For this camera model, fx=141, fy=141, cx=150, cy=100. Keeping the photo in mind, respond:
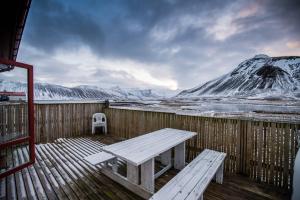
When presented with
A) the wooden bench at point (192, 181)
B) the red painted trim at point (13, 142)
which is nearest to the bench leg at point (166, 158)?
the wooden bench at point (192, 181)

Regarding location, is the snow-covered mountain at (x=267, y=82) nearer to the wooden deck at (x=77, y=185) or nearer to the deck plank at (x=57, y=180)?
the wooden deck at (x=77, y=185)

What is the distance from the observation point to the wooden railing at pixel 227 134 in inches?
116

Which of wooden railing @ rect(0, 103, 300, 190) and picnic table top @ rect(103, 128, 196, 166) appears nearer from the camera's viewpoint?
picnic table top @ rect(103, 128, 196, 166)

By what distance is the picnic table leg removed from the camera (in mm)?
3652

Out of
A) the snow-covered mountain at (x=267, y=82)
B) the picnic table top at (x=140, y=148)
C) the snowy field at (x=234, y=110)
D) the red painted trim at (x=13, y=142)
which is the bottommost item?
the snowy field at (x=234, y=110)

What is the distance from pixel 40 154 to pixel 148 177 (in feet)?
12.8

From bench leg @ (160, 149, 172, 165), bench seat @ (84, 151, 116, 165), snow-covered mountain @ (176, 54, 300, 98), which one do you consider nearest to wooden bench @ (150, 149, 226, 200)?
bench leg @ (160, 149, 172, 165)

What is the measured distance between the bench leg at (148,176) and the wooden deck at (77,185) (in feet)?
1.00

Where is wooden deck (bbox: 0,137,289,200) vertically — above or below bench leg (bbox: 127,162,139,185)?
below

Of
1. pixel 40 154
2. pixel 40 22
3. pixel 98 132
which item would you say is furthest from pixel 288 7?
pixel 40 22

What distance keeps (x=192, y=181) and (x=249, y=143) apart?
2.08m

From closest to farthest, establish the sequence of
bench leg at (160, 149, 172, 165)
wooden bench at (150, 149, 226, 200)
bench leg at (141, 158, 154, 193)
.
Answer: wooden bench at (150, 149, 226, 200) → bench leg at (141, 158, 154, 193) → bench leg at (160, 149, 172, 165)

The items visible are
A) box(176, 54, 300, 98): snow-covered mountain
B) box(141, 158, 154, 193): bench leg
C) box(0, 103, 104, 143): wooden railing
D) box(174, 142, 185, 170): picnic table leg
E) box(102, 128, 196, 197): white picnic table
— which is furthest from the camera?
box(176, 54, 300, 98): snow-covered mountain

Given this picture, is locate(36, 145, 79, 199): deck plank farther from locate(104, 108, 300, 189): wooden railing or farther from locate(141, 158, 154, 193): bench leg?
locate(104, 108, 300, 189): wooden railing
